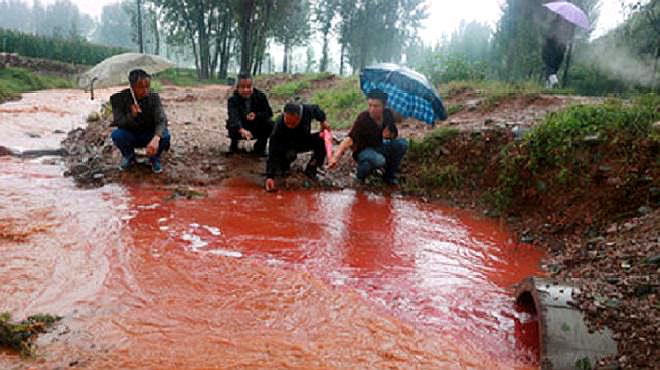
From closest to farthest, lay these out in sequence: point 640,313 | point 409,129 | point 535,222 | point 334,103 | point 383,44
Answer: point 640,313 < point 535,222 < point 409,129 < point 334,103 < point 383,44

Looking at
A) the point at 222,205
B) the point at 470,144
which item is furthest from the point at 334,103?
the point at 222,205

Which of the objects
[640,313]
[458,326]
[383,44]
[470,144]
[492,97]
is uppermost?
[383,44]

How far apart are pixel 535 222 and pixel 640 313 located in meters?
2.06

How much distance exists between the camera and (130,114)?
Answer: 5.02m

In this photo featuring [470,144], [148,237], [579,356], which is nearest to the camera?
[579,356]

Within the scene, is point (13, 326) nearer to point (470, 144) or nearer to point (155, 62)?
point (470, 144)

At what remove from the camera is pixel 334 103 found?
10.2 meters

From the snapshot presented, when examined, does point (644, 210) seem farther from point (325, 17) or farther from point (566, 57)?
point (325, 17)

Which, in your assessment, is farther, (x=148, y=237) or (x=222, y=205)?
(x=222, y=205)

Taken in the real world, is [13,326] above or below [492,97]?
below

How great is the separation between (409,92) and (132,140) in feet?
10.5

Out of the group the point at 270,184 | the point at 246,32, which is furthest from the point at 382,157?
the point at 246,32

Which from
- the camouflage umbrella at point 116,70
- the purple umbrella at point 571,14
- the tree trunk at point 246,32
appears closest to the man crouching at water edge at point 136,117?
the camouflage umbrella at point 116,70

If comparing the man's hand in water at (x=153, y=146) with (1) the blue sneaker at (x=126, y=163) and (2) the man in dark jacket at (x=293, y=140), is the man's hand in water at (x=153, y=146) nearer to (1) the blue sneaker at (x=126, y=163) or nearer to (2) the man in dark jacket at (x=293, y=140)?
(1) the blue sneaker at (x=126, y=163)
